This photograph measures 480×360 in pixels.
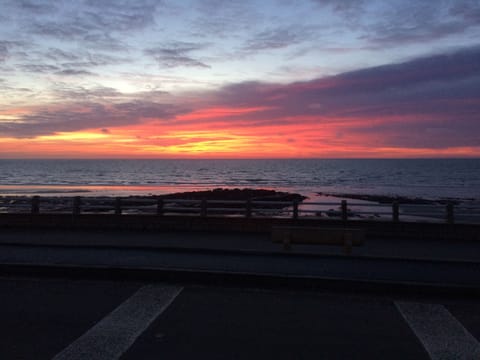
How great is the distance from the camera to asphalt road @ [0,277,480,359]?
5469 mm

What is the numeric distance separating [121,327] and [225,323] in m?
1.38

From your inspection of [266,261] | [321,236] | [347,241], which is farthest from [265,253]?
[347,241]

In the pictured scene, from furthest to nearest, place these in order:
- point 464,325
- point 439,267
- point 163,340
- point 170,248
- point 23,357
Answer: point 170,248
point 439,267
point 464,325
point 163,340
point 23,357

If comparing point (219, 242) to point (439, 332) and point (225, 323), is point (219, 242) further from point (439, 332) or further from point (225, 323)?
point (439, 332)

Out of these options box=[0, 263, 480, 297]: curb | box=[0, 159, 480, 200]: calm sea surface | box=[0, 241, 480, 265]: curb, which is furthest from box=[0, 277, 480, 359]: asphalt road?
box=[0, 159, 480, 200]: calm sea surface

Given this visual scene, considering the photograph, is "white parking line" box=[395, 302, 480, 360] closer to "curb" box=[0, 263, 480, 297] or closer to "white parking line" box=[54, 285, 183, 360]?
"curb" box=[0, 263, 480, 297]

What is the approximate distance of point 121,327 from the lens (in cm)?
621

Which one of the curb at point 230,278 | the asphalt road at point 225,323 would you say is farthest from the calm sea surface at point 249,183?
the asphalt road at point 225,323

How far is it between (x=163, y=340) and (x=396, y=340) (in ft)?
9.46

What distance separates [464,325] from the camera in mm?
6441

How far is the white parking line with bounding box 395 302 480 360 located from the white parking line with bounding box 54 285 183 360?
141 inches

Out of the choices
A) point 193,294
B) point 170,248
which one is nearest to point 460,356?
point 193,294

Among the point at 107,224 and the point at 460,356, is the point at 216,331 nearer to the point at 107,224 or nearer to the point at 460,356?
the point at 460,356

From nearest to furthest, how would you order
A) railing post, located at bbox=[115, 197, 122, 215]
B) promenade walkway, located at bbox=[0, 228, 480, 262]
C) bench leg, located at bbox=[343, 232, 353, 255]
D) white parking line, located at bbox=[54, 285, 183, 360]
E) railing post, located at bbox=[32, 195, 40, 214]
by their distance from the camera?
white parking line, located at bbox=[54, 285, 183, 360] < bench leg, located at bbox=[343, 232, 353, 255] < promenade walkway, located at bbox=[0, 228, 480, 262] < railing post, located at bbox=[115, 197, 122, 215] < railing post, located at bbox=[32, 195, 40, 214]
